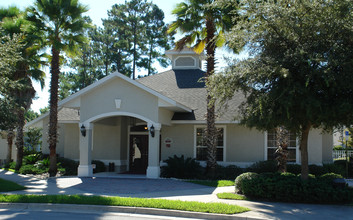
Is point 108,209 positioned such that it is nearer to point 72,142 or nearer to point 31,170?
point 31,170

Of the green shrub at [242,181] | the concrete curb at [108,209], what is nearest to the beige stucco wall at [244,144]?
the green shrub at [242,181]

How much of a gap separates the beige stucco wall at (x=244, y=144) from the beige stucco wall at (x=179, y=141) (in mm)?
2089

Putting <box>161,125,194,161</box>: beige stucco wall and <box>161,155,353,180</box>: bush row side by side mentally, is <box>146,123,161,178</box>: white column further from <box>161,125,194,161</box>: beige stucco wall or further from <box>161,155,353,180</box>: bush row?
<box>161,125,194,161</box>: beige stucco wall

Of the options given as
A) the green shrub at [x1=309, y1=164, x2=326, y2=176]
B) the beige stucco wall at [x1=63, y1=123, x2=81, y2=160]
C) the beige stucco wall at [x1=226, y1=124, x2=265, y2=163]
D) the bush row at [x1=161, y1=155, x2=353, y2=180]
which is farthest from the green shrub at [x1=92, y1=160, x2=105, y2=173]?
the green shrub at [x1=309, y1=164, x2=326, y2=176]

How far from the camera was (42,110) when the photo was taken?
58.8 metres

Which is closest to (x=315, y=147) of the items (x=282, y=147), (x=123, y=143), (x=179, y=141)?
(x=282, y=147)

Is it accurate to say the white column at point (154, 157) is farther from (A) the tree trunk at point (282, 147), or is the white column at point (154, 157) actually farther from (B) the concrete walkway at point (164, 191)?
(A) the tree trunk at point (282, 147)

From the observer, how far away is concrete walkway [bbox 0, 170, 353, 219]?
9.95 metres

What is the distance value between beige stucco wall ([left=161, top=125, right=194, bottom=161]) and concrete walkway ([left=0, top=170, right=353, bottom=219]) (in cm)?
331

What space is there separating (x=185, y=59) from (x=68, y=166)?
11610 millimetres

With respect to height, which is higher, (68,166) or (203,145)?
(203,145)

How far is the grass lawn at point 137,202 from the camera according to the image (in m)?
10.1

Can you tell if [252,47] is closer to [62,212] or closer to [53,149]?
[62,212]

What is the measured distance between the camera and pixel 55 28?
18625 millimetres
